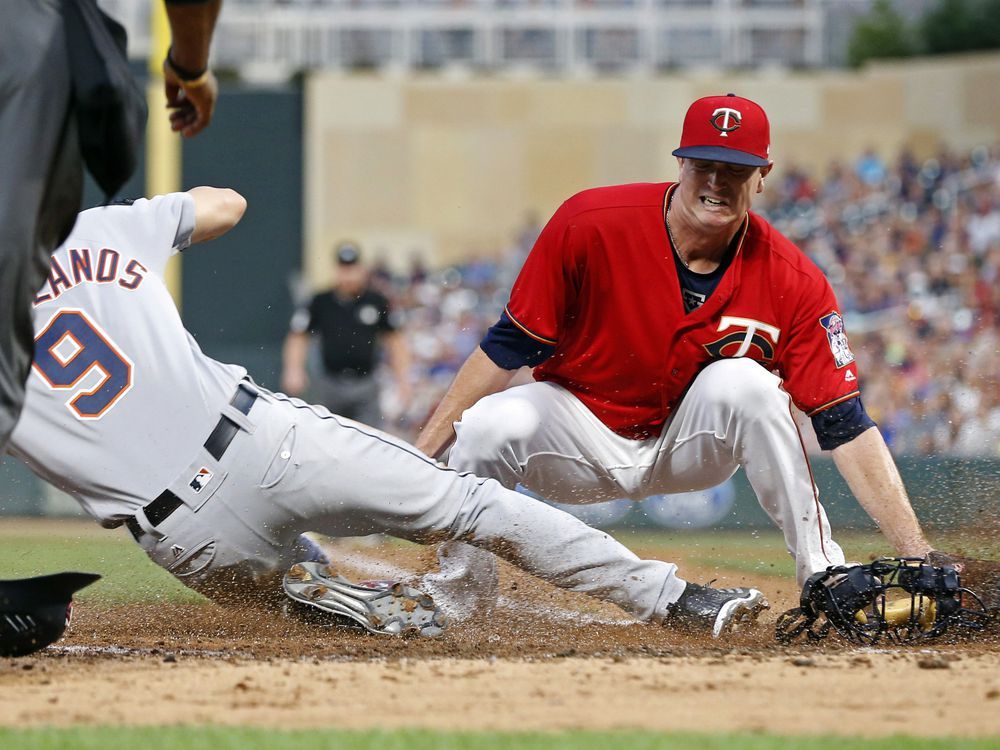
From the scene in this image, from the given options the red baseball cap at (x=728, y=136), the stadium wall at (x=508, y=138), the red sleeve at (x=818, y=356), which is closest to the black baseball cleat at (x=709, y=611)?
the red sleeve at (x=818, y=356)

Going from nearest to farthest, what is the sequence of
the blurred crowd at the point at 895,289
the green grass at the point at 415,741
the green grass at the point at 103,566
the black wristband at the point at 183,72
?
the green grass at the point at 415,741 → the black wristband at the point at 183,72 → the green grass at the point at 103,566 → the blurred crowd at the point at 895,289

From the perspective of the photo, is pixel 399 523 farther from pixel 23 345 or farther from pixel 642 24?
pixel 642 24

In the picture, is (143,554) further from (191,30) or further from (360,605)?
(191,30)

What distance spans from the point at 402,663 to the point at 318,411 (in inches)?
33.5

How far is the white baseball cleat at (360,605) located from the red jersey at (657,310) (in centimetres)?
107

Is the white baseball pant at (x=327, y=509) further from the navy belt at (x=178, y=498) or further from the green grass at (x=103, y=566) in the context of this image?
the green grass at (x=103, y=566)

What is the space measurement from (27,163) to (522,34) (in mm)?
17863

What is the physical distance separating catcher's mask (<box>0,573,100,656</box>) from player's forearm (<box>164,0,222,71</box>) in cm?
145

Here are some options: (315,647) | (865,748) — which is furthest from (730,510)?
(865,748)

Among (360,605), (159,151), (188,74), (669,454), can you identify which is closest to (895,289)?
(159,151)

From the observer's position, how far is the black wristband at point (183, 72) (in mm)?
3395

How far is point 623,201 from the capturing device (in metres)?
5.16

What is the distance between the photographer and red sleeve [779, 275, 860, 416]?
4.88 metres

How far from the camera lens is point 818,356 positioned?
4918 mm
